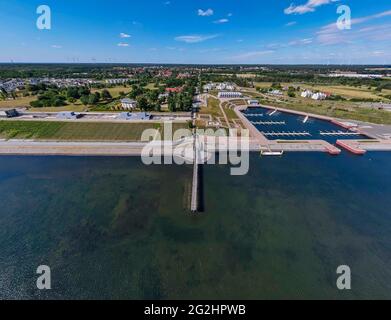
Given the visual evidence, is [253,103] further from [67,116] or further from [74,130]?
[67,116]

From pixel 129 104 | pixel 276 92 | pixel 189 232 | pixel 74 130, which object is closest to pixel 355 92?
pixel 276 92

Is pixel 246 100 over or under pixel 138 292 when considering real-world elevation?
over

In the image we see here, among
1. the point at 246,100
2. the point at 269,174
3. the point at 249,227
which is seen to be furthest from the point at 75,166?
the point at 246,100

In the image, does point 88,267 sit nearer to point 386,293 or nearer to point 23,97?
point 386,293

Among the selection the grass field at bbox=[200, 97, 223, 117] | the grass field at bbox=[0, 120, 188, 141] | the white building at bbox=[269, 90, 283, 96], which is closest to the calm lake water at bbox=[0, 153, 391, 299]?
the grass field at bbox=[0, 120, 188, 141]

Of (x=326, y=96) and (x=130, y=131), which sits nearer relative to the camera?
(x=130, y=131)

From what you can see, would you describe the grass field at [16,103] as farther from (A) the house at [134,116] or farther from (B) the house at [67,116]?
(A) the house at [134,116]

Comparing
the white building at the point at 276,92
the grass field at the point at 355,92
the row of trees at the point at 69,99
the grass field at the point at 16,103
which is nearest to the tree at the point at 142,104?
the row of trees at the point at 69,99
